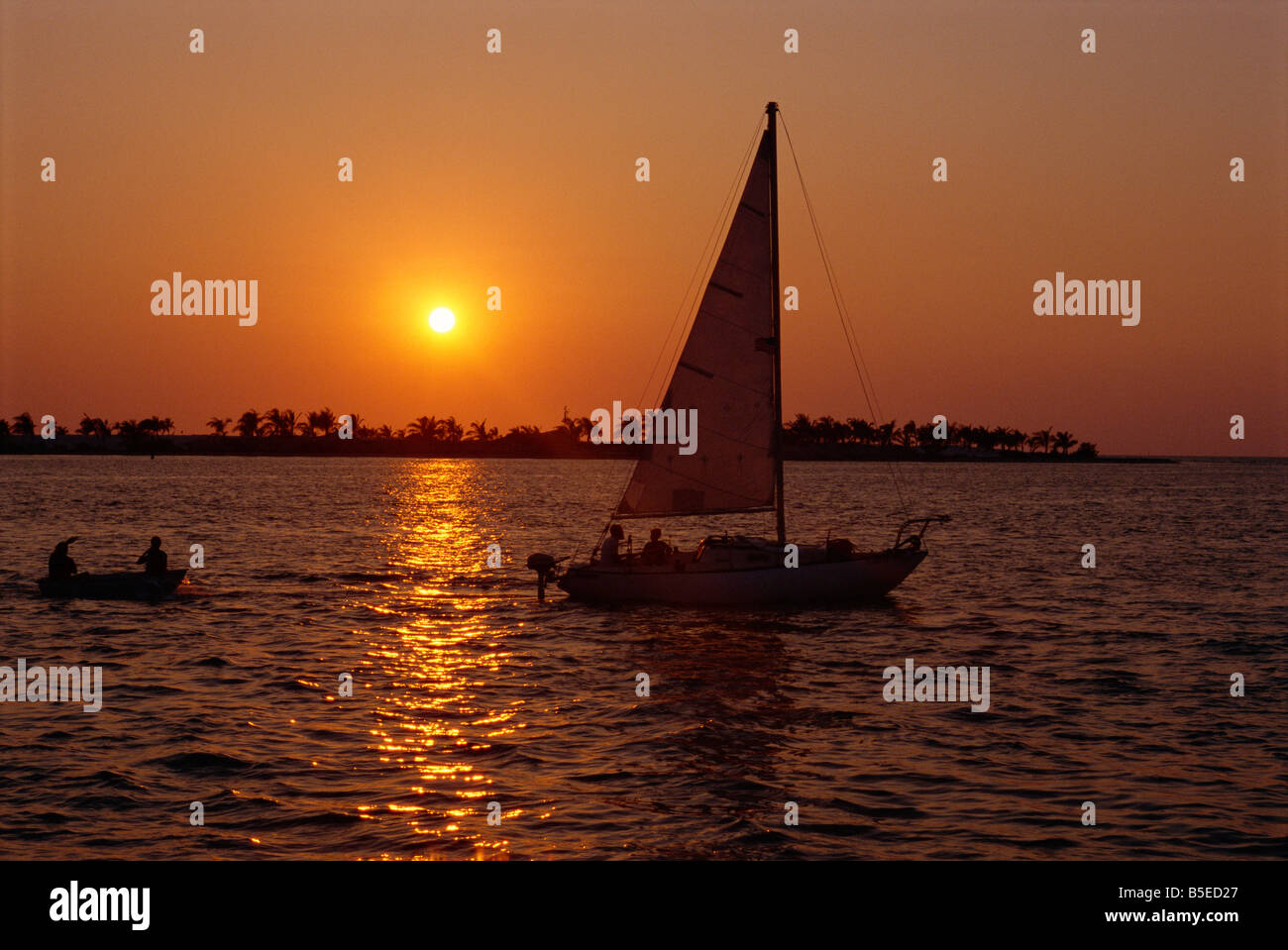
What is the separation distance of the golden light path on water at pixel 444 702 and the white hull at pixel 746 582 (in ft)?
12.1

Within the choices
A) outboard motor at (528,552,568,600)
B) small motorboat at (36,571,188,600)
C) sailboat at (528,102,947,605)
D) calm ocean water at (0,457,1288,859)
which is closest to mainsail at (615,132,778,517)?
sailboat at (528,102,947,605)

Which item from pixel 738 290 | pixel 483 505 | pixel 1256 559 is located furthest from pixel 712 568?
pixel 483 505

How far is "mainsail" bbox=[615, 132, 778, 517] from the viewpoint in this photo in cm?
3566

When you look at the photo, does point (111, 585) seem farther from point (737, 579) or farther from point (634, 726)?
point (634, 726)

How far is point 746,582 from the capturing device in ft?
115

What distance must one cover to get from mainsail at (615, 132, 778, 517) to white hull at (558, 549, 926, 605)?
2.31 meters

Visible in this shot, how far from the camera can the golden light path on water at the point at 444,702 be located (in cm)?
1539

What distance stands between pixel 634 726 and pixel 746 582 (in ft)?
46.7

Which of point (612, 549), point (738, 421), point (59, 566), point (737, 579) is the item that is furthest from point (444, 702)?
point (59, 566)

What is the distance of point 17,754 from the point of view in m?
18.7

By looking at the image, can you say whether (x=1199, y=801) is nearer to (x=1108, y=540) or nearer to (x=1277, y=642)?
(x=1277, y=642)

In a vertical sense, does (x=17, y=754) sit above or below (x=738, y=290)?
below

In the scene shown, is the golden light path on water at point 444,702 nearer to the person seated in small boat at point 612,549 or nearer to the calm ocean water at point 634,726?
the calm ocean water at point 634,726

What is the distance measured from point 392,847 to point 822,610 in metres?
25.1
